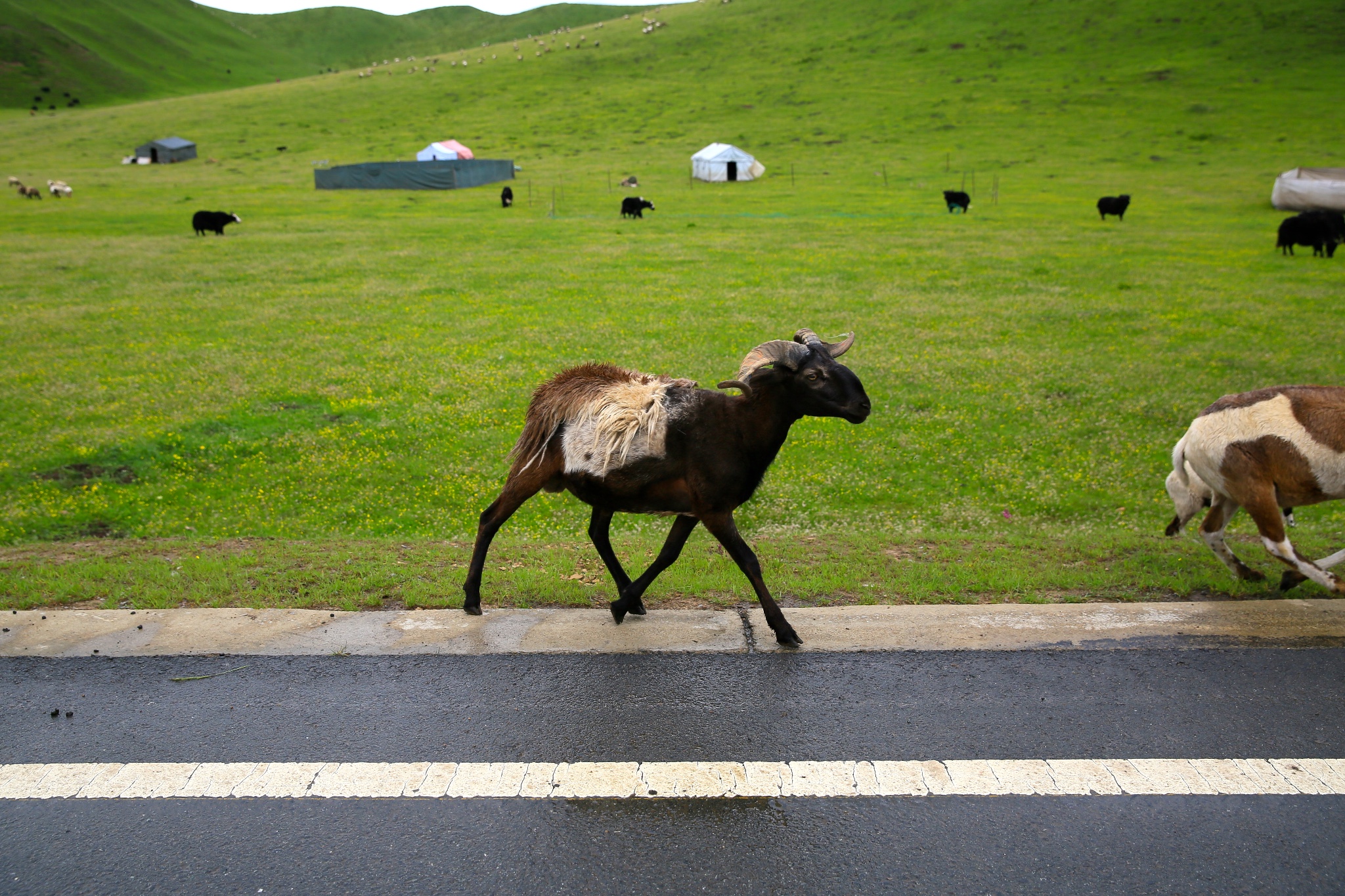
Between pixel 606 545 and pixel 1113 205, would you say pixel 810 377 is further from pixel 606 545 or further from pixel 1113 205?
pixel 1113 205

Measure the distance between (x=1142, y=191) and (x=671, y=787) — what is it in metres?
54.7

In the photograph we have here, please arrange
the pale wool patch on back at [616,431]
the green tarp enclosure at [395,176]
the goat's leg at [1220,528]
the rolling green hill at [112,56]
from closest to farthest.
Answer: the pale wool patch on back at [616,431], the goat's leg at [1220,528], the green tarp enclosure at [395,176], the rolling green hill at [112,56]

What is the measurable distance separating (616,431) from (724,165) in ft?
185

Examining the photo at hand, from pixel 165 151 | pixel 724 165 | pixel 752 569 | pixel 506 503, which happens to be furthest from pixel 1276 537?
pixel 165 151

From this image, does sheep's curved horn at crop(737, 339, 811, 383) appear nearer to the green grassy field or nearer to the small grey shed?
the green grassy field

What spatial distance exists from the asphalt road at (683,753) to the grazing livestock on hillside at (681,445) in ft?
3.11

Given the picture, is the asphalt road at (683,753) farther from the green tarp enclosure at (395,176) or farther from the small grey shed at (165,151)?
the small grey shed at (165,151)

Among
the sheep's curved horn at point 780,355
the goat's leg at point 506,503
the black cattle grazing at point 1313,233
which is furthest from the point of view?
the black cattle grazing at point 1313,233

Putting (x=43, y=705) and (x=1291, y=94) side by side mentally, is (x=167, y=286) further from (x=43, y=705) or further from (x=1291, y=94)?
(x=1291, y=94)

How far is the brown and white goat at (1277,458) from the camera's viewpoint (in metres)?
6.59

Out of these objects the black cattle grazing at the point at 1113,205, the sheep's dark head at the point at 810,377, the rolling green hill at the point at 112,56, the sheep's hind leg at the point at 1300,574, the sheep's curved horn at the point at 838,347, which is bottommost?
the sheep's hind leg at the point at 1300,574

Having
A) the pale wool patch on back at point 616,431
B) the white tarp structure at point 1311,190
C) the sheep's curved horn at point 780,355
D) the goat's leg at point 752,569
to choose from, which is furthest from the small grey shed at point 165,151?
the goat's leg at point 752,569

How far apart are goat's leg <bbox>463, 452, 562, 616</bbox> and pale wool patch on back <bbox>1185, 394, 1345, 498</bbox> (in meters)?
5.21

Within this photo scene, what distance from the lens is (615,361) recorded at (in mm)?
15695
